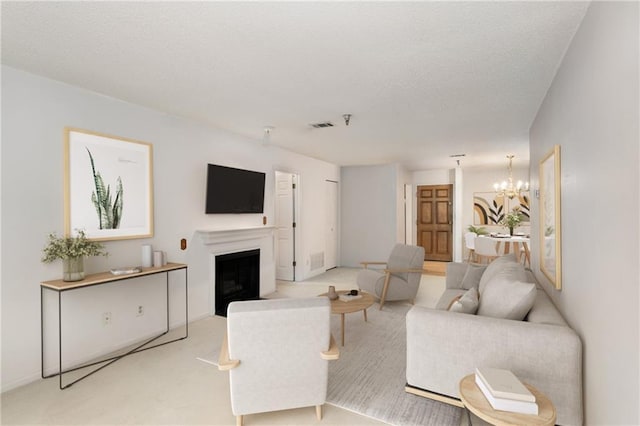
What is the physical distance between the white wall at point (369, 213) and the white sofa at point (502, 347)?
199 inches

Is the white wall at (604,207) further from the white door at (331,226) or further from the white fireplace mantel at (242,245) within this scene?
the white door at (331,226)

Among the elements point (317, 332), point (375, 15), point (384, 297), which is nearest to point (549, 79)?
point (375, 15)

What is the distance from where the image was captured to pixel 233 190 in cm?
443

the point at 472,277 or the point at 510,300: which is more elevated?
the point at 510,300

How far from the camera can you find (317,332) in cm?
194

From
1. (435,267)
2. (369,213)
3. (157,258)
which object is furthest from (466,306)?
(435,267)

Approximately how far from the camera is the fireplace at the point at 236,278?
4.30 meters

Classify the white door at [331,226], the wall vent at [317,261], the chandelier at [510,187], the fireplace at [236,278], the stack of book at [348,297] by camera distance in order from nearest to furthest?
the stack of book at [348,297] → the fireplace at [236,278] → the chandelier at [510,187] → the wall vent at [317,261] → the white door at [331,226]

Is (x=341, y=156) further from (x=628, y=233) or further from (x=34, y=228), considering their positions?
(x=628, y=233)

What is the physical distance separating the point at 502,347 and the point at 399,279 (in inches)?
102

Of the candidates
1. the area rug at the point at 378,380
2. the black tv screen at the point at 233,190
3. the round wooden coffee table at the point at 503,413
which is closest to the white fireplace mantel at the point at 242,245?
the black tv screen at the point at 233,190

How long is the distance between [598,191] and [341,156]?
16.3ft

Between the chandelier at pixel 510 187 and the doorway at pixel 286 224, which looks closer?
the doorway at pixel 286 224

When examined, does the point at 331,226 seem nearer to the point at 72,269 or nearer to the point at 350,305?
the point at 350,305
